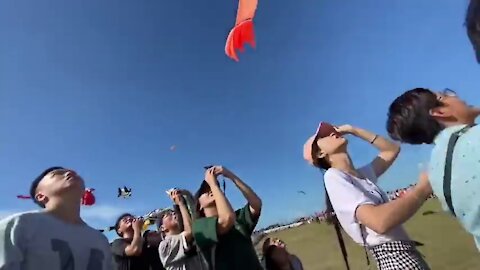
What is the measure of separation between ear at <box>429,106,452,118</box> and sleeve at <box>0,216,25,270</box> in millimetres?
2431

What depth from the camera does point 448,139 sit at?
5.97 feet

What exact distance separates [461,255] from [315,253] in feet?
15.2

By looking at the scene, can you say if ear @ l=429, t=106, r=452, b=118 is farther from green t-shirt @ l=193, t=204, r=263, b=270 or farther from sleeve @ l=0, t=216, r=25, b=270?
sleeve @ l=0, t=216, r=25, b=270

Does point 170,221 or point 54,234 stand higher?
point 54,234

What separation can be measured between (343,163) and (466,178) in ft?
5.08

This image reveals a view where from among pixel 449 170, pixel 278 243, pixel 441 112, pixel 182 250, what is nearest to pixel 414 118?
pixel 441 112

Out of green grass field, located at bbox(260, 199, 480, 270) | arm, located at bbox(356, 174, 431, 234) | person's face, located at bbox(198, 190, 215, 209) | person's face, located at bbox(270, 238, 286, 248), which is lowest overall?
green grass field, located at bbox(260, 199, 480, 270)

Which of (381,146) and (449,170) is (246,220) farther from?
(449,170)

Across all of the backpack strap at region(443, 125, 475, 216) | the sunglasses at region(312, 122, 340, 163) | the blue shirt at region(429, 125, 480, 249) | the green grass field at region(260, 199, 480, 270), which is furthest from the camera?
the green grass field at region(260, 199, 480, 270)

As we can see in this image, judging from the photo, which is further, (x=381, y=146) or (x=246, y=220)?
(x=246, y=220)

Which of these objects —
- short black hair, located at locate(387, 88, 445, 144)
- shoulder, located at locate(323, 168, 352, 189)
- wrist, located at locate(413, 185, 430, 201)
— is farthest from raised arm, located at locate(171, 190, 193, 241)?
wrist, located at locate(413, 185, 430, 201)

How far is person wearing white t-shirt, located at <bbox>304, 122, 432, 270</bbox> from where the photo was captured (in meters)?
2.23

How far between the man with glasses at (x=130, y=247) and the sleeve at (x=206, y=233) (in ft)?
6.26

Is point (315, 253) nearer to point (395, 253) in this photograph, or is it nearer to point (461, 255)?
point (461, 255)
